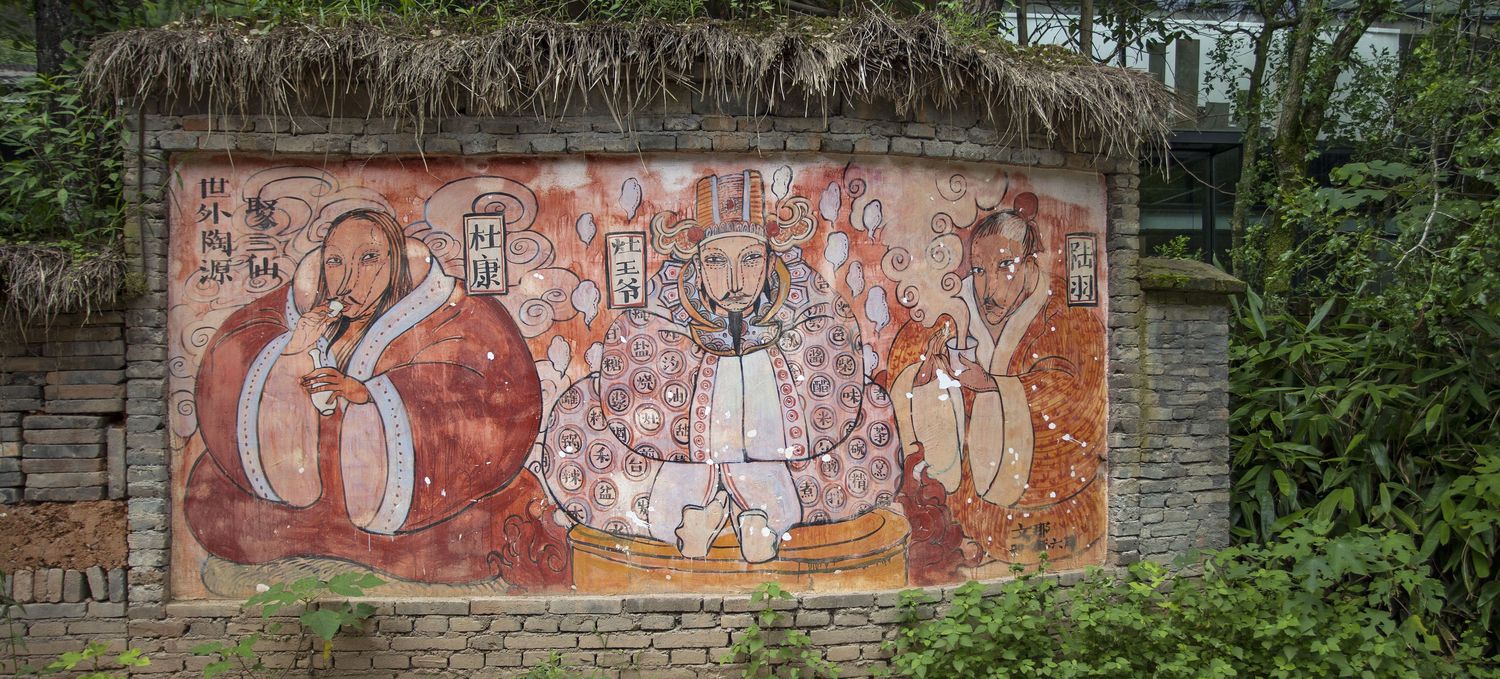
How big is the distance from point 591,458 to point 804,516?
3.27 ft

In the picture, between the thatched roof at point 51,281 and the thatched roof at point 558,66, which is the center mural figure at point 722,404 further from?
the thatched roof at point 51,281

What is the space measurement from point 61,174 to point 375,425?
71.7 inches

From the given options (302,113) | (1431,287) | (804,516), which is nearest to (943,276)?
(804,516)

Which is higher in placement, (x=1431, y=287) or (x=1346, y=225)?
(x=1346, y=225)

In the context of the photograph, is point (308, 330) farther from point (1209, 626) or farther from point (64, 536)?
point (1209, 626)

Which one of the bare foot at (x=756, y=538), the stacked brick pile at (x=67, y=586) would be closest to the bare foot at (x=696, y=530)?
the bare foot at (x=756, y=538)

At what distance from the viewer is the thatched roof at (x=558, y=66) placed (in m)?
3.93

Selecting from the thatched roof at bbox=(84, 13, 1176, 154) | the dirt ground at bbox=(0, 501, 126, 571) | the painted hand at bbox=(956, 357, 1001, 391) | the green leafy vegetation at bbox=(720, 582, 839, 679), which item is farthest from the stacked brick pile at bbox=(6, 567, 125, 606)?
the painted hand at bbox=(956, 357, 1001, 391)

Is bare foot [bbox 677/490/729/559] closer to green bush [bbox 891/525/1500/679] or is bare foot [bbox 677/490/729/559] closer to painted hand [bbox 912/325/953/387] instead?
green bush [bbox 891/525/1500/679]

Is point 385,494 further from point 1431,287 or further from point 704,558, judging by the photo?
point 1431,287

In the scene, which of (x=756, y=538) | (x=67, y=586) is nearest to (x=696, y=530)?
(x=756, y=538)

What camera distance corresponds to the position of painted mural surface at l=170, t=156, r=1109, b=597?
4.05 metres

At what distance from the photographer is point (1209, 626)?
4160 millimetres

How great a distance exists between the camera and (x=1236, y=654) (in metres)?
4.00
